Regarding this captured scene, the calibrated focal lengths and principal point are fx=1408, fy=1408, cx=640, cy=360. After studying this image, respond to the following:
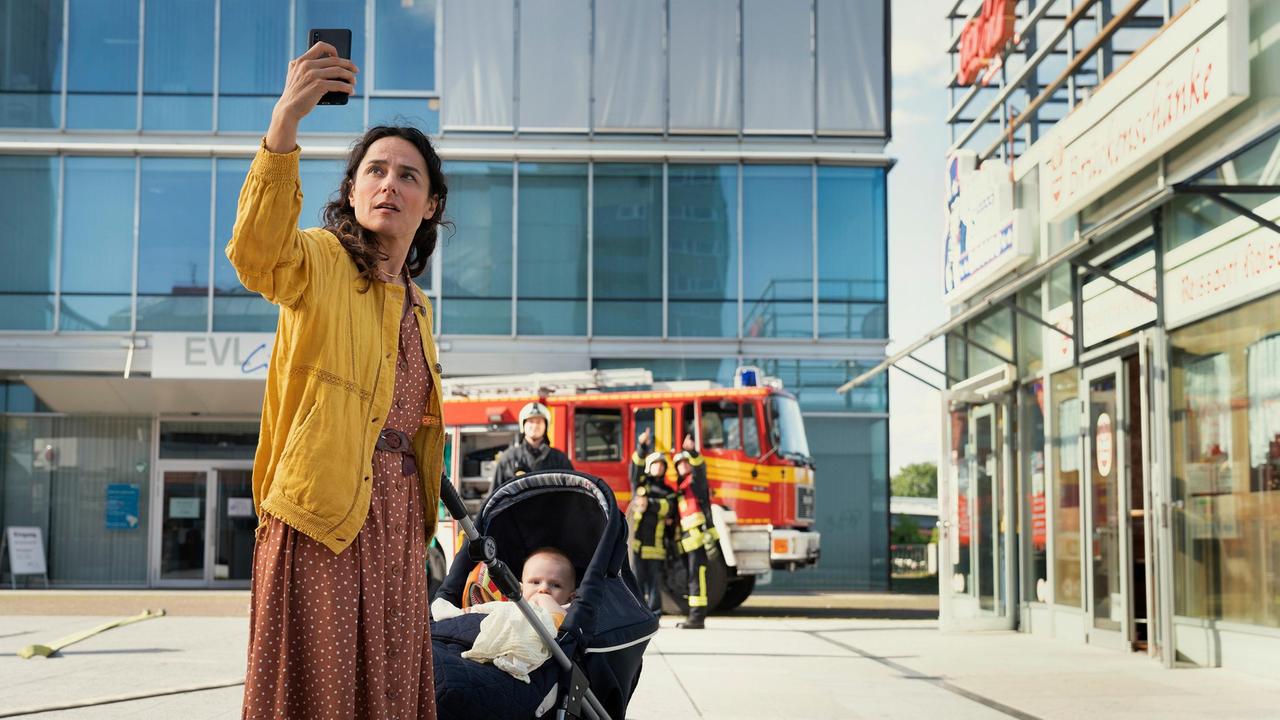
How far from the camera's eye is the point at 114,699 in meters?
7.51

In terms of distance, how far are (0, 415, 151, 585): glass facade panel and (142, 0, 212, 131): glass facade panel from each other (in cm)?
530

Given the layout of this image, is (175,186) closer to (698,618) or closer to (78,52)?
(78,52)

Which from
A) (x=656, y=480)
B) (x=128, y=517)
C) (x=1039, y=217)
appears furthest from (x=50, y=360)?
(x=1039, y=217)

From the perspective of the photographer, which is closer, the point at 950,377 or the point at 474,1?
the point at 950,377

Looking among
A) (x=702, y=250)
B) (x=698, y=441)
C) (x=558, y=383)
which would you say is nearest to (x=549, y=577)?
(x=698, y=441)

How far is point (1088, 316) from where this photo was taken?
12.4 metres

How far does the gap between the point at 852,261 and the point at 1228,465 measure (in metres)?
14.2

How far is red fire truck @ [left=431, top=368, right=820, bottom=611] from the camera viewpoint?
51.9 ft

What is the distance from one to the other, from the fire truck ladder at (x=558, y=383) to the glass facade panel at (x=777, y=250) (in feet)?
21.8

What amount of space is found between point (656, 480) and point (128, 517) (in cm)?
1238

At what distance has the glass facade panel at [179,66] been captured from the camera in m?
24.0

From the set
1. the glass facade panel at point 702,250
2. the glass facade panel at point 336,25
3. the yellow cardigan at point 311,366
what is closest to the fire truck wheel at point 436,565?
the glass facade panel at point 702,250

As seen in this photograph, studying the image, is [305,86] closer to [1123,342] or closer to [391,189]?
[391,189]

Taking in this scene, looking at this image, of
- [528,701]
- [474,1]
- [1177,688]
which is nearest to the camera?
[528,701]
